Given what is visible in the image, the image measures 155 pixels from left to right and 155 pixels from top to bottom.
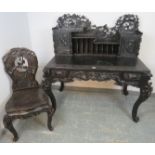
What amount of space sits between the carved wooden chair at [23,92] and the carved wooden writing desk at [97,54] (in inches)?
7.8

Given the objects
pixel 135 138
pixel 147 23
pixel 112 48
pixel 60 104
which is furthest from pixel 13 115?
pixel 147 23

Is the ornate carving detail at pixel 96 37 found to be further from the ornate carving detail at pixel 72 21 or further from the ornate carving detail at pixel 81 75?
the ornate carving detail at pixel 81 75

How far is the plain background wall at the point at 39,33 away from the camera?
1.98m

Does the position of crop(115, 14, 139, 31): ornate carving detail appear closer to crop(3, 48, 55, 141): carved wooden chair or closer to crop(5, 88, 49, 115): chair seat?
crop(3, 48, 55, 141): carved wooden chair

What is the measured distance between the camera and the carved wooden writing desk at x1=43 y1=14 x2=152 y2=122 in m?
1.91

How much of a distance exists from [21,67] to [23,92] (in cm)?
30

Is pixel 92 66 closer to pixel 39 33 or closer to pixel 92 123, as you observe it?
pixel 92 123

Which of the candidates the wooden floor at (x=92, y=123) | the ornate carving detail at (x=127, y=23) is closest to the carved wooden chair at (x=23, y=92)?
the wooden floor at (x=92, y=123)

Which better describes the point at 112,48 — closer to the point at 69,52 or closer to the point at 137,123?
the point at 69,52

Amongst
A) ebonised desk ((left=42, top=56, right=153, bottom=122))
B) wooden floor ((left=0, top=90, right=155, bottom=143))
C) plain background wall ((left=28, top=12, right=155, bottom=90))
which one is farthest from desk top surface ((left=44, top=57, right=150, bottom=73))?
wooden floor ((left=0, top=90, right=155, bottom=143))

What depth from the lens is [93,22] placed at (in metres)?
2.35

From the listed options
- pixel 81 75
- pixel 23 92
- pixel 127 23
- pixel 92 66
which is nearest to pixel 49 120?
pixel 23 92

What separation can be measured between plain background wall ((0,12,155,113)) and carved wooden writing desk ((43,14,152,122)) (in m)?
0.15
